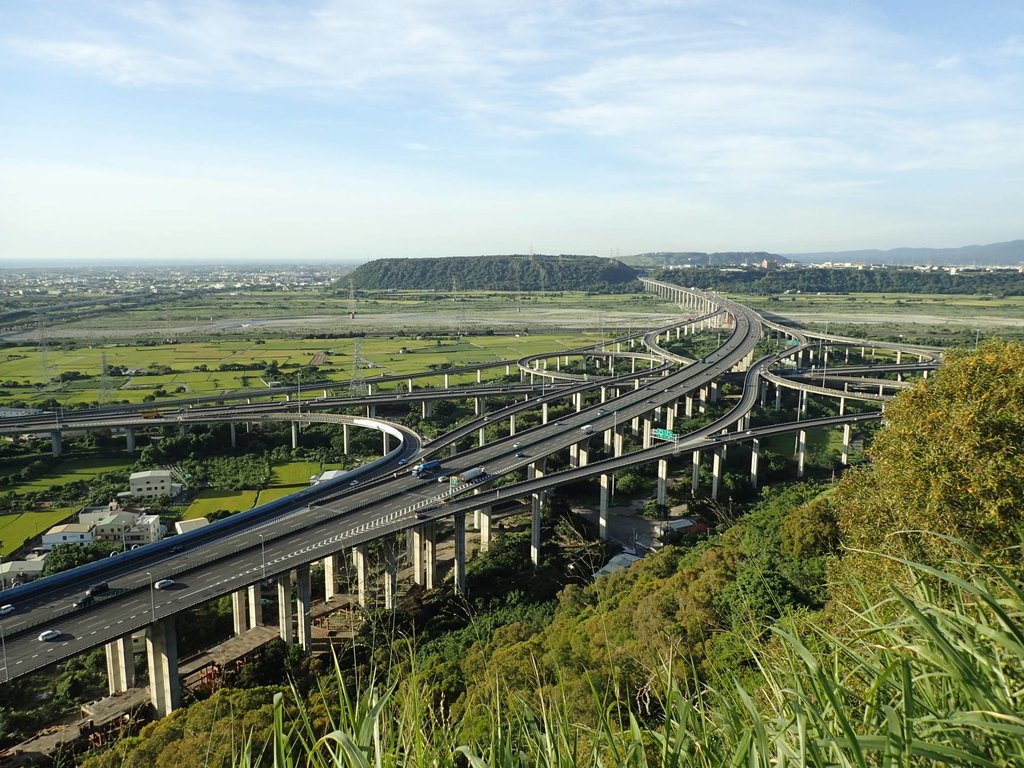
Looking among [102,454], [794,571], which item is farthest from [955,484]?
[102,454]

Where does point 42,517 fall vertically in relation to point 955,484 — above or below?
below

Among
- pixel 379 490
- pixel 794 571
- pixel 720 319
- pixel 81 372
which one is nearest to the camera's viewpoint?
pixel 794 571

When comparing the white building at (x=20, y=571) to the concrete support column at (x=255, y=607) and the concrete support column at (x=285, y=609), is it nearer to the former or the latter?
the concrete support column at (x=255, y=607)

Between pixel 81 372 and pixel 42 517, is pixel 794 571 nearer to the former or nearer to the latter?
pixel 42 517

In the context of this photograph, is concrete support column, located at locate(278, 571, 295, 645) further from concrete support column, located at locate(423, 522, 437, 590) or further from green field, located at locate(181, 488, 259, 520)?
green field, located at locate(181, 488, 259, 520)

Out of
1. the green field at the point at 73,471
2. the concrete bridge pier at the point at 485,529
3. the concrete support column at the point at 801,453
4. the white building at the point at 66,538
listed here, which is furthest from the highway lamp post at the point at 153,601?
the concrete support column at the point at 801,453

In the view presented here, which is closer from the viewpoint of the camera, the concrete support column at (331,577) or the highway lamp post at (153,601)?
the highway lamp post at (153,601)
